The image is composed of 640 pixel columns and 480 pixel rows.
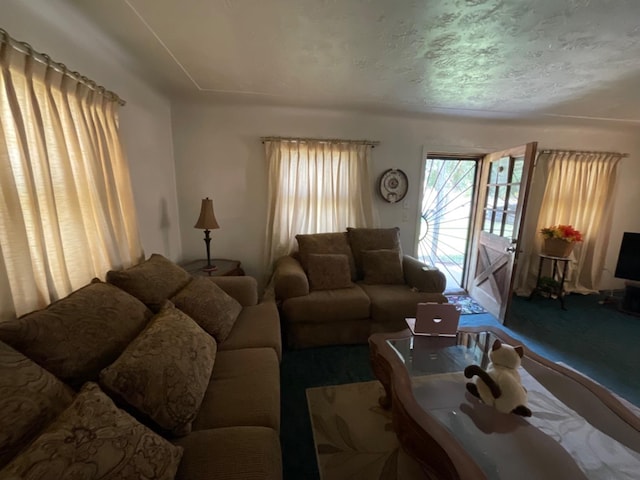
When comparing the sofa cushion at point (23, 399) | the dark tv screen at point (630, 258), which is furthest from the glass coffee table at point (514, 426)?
the dark tv screen at point (630, 258)

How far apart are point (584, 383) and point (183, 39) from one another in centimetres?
304

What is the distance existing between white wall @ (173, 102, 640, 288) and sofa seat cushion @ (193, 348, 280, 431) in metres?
1.88

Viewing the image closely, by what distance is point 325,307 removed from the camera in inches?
92.8

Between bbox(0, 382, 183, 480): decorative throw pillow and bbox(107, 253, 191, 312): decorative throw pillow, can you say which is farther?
bbox(107, 253, 191, 312): decorative throw pillow

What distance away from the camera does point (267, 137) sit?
3.07 metres

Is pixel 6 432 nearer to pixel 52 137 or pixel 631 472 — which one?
pixel 52 137

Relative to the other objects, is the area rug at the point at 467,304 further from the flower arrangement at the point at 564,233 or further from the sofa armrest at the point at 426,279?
the flower arrangement at the point at 564,233

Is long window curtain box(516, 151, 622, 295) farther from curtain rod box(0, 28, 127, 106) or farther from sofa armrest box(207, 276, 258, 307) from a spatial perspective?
curtain rod box(0, 28, 127, 106)


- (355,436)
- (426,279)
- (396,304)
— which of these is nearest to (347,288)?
(396,304)

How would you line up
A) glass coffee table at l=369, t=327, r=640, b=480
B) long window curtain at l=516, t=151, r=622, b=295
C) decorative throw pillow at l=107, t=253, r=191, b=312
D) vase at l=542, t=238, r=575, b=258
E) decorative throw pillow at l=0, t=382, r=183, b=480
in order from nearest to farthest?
decorative throw pillow at l=0, t=382, r=183, b=480
glass coffee table at l=369, t=327, r=640, b=480
decorative throw pillow at l=107, t=253, r=191, b=312
vase at l=542, t=238, r=575, b=258
long window curtain at l=516, t=151, r=622, b=295

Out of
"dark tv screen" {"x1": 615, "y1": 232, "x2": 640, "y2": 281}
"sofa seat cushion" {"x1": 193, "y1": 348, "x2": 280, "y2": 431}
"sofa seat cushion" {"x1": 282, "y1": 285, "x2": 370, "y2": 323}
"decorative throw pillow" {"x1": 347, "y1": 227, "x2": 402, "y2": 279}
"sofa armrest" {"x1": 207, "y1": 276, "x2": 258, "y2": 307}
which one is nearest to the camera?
"sofa seat cushion" {"x1": 193, "y1": 348, "x2": 280, "y2": 431}

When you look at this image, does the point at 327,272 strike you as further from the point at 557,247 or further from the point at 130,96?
the point at 557,247

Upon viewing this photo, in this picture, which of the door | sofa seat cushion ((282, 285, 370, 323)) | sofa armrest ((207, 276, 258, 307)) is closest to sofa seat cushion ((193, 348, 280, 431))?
sofa armrest ((207, 276, 258, 307))

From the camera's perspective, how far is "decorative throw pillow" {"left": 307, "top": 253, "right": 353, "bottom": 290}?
8.55 ft
